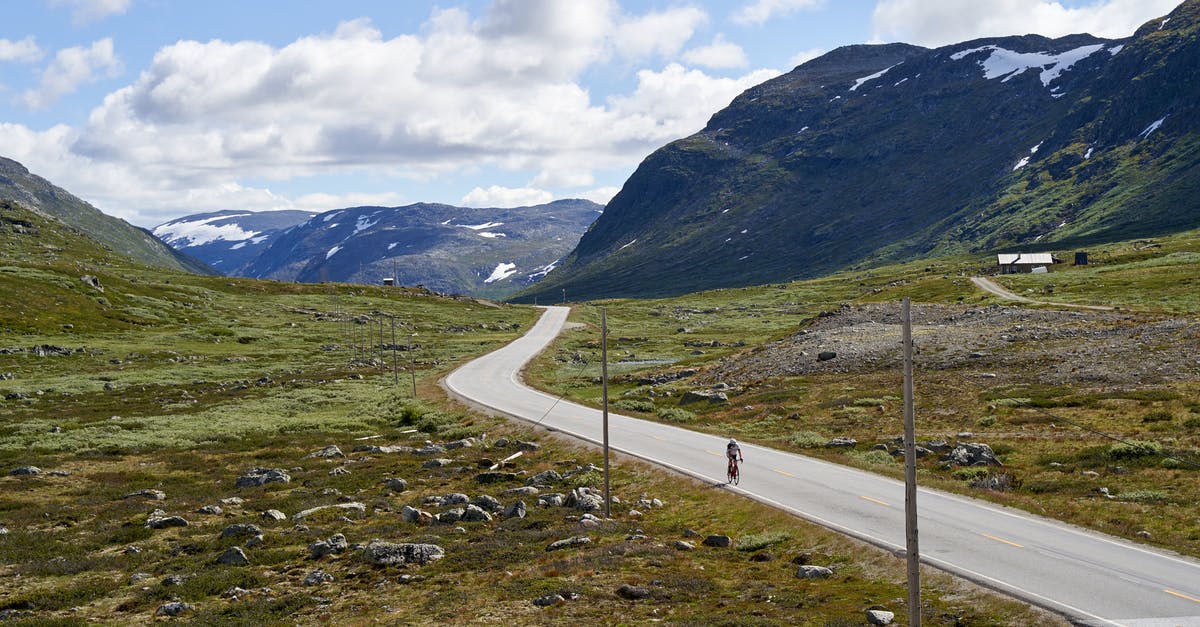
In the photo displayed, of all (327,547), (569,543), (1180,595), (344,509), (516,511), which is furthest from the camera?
(344,509)

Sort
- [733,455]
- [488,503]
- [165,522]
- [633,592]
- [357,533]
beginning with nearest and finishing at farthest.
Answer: [633,592] → [357,533] → [165,522] → [733,455] → [488,503]

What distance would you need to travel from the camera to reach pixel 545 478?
43.4 metres

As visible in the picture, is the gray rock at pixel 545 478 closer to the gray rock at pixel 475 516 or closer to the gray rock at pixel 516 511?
the gray rock at pixel 516 511

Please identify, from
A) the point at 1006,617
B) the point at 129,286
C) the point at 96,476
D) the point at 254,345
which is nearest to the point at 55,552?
the point at 96,476

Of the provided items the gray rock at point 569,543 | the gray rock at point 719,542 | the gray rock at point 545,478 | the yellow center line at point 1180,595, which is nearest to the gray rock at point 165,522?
the gray rock at point 545,478

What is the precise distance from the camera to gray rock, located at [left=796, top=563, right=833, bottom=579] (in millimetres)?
25891

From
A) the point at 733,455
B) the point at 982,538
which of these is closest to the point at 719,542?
the point at 733,455

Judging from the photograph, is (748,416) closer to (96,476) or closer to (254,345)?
(96,476)

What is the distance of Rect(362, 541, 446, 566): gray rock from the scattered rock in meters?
12.9

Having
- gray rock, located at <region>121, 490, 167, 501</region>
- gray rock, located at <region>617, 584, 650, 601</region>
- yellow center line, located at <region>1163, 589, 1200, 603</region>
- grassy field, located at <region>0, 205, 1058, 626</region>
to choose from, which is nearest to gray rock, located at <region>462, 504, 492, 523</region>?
grassy field, located at <region>0, 205, 1058, 626</region>

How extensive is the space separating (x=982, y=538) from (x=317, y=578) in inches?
892

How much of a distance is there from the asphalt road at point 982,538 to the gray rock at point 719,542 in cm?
349

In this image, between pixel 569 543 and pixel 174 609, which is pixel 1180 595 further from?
pixel 174 609

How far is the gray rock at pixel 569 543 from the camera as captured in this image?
1186 inches
